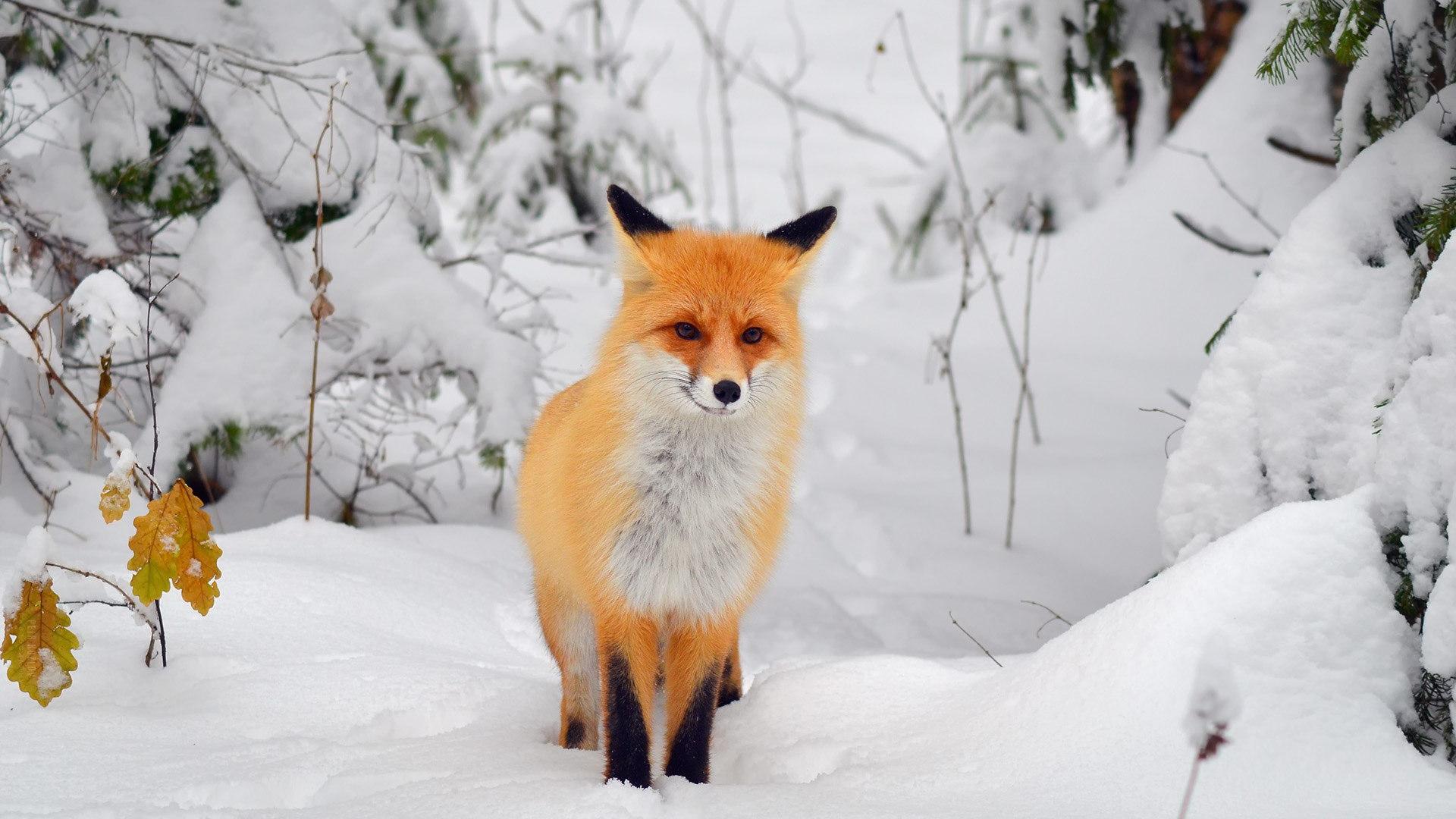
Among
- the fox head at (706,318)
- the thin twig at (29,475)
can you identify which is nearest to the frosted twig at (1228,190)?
the fox head at (706,318)

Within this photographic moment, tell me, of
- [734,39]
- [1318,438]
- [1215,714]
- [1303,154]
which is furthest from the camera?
[734,39]

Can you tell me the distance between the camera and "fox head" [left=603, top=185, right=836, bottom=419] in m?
2.57

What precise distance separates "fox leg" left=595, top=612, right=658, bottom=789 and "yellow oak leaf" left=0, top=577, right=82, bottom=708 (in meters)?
1.17

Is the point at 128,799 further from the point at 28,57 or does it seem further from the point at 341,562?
the point at 28,57

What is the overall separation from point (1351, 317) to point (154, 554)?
9.61ft

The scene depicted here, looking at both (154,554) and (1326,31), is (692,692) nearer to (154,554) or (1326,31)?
(154,554)

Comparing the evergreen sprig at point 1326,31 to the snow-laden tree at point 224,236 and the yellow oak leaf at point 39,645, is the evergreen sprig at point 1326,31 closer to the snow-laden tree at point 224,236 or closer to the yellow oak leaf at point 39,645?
the snow-laden tree at point 224,236

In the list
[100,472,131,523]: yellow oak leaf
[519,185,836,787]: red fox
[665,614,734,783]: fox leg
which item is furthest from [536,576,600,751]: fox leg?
[100,472,131,523]: yellow oak leaf

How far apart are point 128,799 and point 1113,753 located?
1967 mm

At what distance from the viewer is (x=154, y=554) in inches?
99.1

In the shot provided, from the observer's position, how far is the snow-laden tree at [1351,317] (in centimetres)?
239

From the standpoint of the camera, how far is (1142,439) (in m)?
6.01

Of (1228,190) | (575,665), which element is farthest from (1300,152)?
(575,665)

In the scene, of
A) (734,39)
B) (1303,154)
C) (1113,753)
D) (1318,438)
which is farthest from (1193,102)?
(734,39)
